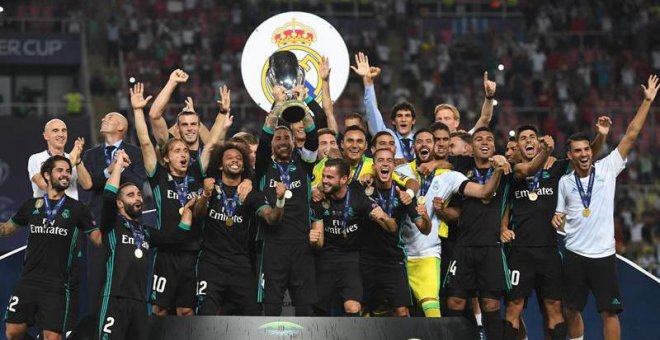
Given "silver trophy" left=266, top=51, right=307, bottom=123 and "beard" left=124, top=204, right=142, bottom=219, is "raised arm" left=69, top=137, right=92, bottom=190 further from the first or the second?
"silver trophy" left=266, top=51, right=307, bottom=123

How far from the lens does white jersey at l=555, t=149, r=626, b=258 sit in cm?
1004

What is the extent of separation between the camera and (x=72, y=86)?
78.0 ft

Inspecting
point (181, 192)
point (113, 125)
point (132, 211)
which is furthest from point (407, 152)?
point (132, 211)

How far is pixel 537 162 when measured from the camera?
9852mm

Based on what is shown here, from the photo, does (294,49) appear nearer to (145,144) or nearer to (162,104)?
(162,104)

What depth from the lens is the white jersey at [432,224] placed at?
10.0 meters

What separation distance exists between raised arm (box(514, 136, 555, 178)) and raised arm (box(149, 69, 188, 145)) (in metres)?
2.49

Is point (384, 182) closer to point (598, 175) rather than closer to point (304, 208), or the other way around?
point (304, 208)

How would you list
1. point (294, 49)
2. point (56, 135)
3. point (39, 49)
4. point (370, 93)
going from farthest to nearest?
point (39, 49)
point (294, 49)
point (370, 93)
point (56, 135)

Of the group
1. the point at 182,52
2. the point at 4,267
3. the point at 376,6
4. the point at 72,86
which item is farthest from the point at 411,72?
the point at 4,267

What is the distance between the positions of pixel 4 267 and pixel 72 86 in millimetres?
13052

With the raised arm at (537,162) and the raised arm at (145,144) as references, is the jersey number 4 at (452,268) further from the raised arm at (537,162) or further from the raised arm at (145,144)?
the raised arm at (145,144)

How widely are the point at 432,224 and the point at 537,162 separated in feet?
2.88

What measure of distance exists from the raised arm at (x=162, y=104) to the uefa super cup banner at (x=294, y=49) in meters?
1.11
